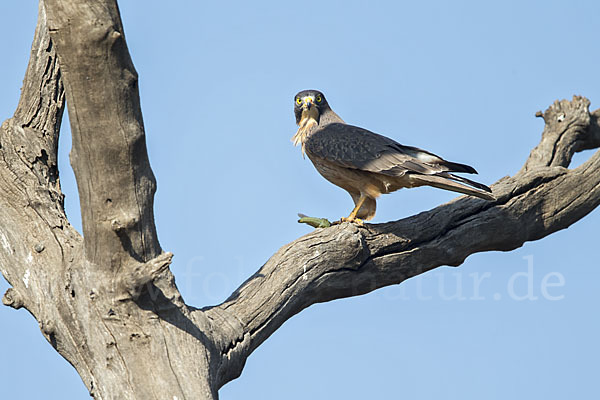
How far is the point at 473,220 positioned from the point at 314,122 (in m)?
1.89

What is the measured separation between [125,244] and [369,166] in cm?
238

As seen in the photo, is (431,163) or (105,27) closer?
(105,27)

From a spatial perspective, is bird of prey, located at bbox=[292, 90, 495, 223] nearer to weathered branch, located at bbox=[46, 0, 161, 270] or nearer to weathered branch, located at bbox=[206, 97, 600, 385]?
weathered branch, located at bbox=[206, 97, 600, 385]

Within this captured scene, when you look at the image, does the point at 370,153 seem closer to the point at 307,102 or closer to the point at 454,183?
the point at 454,183

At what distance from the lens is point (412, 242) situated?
512 cm

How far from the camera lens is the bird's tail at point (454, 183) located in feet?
16.1

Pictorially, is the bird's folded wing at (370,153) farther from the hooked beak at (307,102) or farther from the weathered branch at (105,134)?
the weathered branch at (105,134)

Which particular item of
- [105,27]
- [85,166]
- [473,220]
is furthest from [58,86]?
[473,220]

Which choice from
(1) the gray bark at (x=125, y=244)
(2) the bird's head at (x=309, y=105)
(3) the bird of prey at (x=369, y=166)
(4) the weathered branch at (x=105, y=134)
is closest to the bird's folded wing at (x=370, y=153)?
(3) the bird of prey at (x=369, y=166)

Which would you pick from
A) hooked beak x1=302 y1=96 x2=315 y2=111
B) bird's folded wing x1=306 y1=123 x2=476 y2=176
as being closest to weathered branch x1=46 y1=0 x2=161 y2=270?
bird's folded wing x1=306 y1=123 x2=476 y2=176

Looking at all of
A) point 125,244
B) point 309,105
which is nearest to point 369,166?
point 309,105

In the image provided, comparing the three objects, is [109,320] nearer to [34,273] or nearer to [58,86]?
[34,273]

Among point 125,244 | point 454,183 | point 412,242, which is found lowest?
point 125,244

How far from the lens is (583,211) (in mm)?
5914
